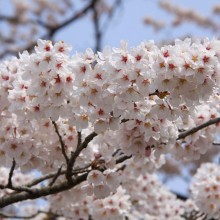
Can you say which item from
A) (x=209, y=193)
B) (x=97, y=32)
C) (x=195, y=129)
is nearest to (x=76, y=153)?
(x=195, y=129)

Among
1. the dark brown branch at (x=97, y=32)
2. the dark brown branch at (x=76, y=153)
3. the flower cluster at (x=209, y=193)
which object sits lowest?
the flower cluster at (x=209, y=193)

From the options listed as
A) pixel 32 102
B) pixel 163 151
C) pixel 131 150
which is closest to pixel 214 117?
pixel 163 151

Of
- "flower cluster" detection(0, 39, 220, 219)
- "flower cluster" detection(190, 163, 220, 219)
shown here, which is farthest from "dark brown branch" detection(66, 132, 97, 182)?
"flower cluster" detection(190, 163, 220, 219)

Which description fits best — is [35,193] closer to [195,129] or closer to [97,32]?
[195,129]

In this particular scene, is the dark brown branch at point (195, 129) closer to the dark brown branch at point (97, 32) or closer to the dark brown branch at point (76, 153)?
the dark brown branch at point (76, 153)

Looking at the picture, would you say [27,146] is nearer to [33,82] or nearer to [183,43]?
[33,82]

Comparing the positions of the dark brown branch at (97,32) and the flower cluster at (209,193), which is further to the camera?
the dark brown branch at (97,32)

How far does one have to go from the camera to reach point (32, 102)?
3748mm

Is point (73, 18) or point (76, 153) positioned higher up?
point (73, 18)

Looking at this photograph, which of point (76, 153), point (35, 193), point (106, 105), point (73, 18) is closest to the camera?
point (106, 105)

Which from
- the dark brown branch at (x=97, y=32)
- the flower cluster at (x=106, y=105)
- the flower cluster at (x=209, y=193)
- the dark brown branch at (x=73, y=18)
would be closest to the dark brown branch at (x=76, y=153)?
the flower cluster at (x=106, y=105)

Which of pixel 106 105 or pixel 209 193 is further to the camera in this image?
pixel 209 193

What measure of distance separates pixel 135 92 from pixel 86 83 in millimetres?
339

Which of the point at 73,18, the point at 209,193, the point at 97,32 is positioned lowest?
the point at 209,193
